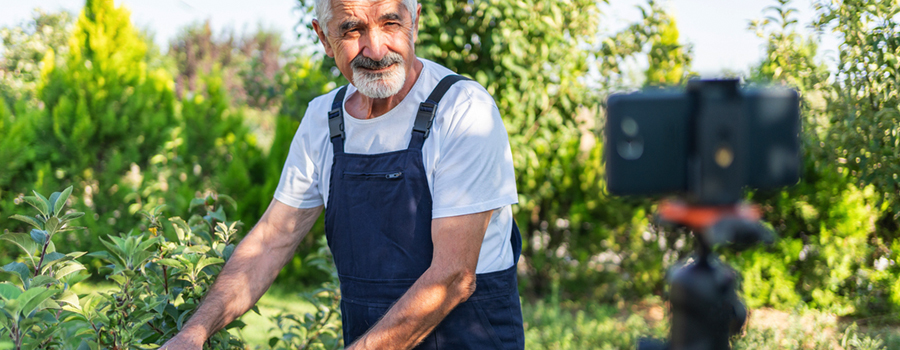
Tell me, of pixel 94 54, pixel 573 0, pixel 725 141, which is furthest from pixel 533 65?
pixel 94 54

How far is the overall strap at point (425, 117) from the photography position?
1.69 metres

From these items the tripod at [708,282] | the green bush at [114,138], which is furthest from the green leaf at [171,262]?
the green bush at [114,138]

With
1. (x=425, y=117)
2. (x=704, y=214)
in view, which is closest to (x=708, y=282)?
(x=704, y=214)

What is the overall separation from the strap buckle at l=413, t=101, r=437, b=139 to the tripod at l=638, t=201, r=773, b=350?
3.28ft

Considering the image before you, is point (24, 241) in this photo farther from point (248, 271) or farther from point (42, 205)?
point (248, 271)

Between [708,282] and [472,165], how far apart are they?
89 centimetres

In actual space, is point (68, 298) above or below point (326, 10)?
below

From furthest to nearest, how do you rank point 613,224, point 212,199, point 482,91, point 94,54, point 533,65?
point 94,54
point 613,224
point 533,65
point 212,199
point 482,91

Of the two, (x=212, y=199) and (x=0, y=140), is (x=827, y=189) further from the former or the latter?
(x=0, y=140)

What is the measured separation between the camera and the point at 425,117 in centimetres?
170

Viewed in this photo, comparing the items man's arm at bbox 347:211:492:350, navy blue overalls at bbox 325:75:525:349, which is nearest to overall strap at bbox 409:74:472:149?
navy blue overalls at bbox 325:75:525:349

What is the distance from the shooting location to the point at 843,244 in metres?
4.73

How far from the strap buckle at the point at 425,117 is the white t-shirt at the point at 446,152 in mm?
16

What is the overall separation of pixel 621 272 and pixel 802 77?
2.66 m
